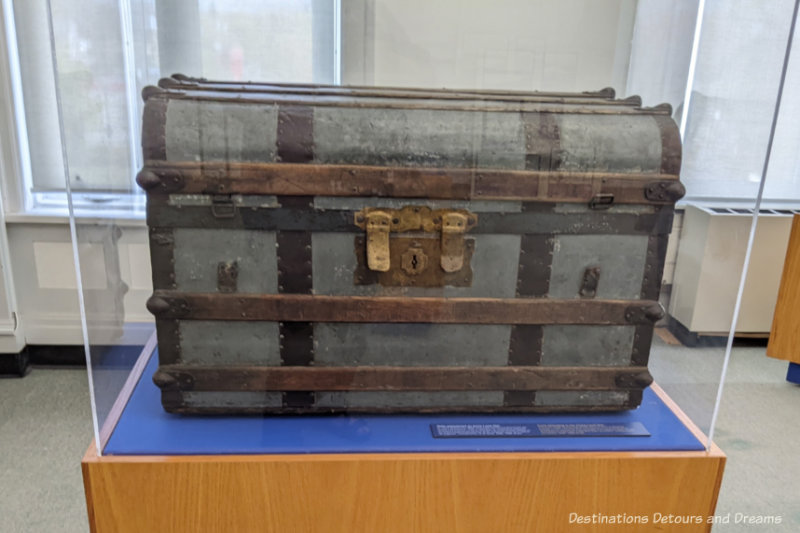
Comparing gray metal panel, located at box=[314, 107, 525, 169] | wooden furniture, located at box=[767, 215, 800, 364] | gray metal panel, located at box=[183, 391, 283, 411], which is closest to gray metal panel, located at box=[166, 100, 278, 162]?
gray metal panel, located at box=[314, 107, 525, 169]

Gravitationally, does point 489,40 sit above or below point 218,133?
above

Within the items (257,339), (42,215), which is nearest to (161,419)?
(257,339)

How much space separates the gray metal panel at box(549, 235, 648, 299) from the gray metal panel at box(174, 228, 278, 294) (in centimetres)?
69

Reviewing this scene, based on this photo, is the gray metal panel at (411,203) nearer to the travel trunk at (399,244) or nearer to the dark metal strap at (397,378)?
the travel trunk at (399,244)

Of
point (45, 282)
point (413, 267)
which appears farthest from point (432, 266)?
point (45, 282)

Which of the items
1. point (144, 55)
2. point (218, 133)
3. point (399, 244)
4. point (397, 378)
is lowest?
point (397, 378)

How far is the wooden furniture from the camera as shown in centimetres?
282

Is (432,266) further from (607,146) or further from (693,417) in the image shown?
(693,417)

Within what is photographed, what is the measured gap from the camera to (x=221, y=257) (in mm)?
1406

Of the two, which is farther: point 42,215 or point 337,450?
point 42,215

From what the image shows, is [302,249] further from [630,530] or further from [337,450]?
[630,530]

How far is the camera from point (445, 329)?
1505mm

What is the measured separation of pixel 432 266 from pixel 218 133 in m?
0.58

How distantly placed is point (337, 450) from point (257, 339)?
0.33m
